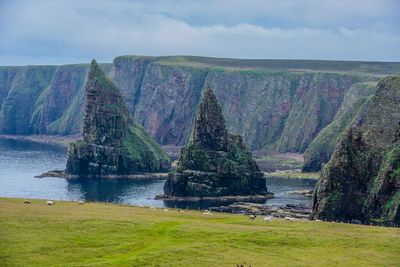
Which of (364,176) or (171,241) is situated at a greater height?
(364,176)

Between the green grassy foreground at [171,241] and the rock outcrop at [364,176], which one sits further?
the rock outcrop at [364,176]

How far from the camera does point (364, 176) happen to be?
18675cm

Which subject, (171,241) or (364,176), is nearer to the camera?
(171,241)

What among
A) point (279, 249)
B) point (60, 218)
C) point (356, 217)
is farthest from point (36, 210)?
point (356, 217)

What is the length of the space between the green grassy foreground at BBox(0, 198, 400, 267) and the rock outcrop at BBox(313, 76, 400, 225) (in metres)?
48.8

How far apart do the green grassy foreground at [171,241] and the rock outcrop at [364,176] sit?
4875 centimetres

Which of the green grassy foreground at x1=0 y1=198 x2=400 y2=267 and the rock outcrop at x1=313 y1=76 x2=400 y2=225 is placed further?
the rock outcrop at x1=313 y1=76 x2=400 y2=225

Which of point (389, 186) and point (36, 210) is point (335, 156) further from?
point (36, 210)

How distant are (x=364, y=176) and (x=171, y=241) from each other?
9094cm

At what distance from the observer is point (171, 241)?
357 ft

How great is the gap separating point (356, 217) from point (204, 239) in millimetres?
79421

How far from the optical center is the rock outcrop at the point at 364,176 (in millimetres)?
174250

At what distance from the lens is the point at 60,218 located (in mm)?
115750

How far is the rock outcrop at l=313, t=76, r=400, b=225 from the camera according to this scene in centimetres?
17425
